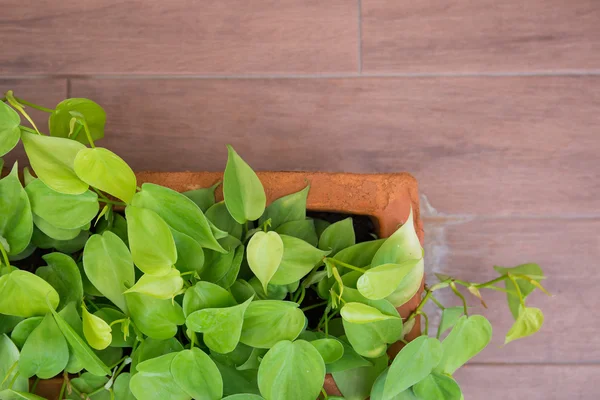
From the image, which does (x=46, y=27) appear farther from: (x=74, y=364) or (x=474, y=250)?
(x=474, y=250)

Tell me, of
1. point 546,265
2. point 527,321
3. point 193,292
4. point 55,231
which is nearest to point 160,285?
point 193,292

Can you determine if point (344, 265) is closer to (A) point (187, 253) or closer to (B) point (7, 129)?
(A) point (187, 253)

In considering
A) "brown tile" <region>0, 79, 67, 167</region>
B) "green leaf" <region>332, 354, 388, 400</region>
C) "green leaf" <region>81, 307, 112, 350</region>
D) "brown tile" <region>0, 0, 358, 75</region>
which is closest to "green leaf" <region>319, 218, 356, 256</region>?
"green leaf" <region>332, 354, 388, 400</region>

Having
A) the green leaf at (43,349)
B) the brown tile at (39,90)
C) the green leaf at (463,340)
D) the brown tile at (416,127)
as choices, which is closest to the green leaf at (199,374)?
the green leaf at (43,349)

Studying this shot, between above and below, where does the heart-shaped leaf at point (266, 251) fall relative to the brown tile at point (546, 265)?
above

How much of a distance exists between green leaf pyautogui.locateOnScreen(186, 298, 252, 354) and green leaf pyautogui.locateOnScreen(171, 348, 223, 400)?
18mm

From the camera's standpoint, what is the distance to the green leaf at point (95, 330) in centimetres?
47

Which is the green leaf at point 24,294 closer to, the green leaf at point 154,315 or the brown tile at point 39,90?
the green leaf at point 154,315

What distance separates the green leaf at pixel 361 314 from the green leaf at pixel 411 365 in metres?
0.05

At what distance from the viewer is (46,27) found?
842 mm

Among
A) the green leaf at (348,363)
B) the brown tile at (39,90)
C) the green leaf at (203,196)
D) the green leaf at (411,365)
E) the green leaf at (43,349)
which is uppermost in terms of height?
the brown tile at (39,90)

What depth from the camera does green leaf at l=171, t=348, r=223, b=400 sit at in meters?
0.49

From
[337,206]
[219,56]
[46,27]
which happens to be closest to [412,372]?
[337,206]

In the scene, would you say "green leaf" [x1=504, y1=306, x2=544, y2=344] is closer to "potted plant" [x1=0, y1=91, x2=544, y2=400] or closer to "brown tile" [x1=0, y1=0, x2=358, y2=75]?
"potted plant" [x1=0, y1=91, x2=544, y2=400]
